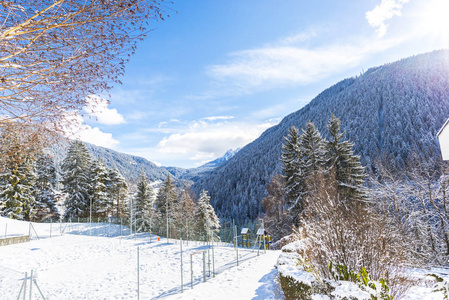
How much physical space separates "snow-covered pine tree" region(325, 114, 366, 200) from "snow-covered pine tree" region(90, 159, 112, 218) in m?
30.8

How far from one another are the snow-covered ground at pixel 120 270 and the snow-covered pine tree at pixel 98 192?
10.5 metres

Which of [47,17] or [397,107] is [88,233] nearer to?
[47,17]

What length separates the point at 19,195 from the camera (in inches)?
1113

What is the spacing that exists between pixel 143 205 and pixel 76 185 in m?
10.5

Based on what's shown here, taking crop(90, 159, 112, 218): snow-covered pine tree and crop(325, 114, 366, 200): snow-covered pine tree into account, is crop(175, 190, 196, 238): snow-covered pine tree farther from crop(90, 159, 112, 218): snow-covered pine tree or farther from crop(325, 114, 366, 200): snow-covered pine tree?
crop(325, 114, 366, 200): snow-covered pine tree

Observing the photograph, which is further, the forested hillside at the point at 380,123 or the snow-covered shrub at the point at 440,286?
the forested hillside at the point at 380,123

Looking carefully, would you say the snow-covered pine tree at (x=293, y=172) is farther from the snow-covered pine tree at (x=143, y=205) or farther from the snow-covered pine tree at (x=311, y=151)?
the snow-covered pine tree at (x=143, y=205)

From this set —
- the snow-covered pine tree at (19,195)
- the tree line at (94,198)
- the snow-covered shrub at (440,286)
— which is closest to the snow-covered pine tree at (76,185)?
the tree line at (94,198)

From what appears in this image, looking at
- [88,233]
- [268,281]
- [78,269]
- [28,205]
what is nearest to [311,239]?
[268,281]

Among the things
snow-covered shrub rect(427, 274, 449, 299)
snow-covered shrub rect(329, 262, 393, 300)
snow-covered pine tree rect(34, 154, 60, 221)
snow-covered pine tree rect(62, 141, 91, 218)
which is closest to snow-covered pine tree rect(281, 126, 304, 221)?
snow-covered shrub rect(427, 274, 449, 299)

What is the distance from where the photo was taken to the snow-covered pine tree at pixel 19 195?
27203 millimetres

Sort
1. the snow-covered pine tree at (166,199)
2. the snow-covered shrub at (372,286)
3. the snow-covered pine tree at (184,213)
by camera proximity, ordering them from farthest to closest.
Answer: the snow-covered pine tree at (166,199) → the snow-covered pine tree at (184,213) → the snow-covered shrub at (372,286)

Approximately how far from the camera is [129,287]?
32.2 feet

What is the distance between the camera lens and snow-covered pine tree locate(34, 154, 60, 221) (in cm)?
3200
